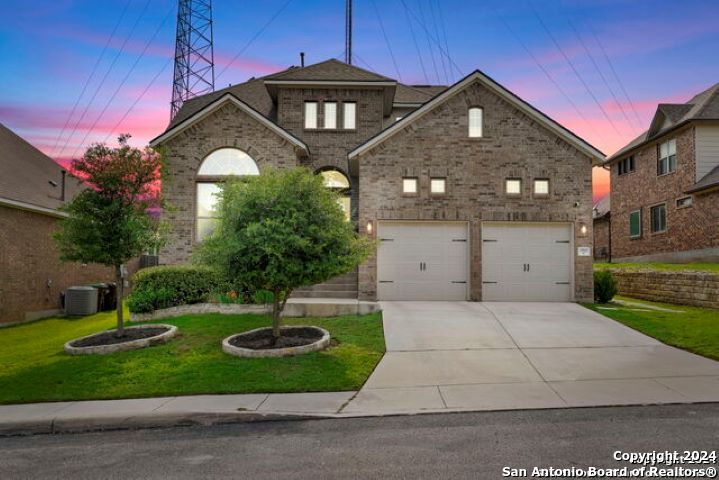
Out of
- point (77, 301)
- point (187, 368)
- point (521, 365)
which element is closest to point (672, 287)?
point (521, 365)

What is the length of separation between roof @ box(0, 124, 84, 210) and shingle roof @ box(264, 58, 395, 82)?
28.4ft

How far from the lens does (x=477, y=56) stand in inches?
797

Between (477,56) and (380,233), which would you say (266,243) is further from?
(477,56)

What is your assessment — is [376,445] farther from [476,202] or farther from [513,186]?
[513,186]

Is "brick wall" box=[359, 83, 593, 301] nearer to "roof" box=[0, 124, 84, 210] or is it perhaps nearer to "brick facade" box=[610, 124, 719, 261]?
"brick facade" box=[610, 124, 719, 261]

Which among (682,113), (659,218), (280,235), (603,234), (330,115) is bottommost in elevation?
(280,235)

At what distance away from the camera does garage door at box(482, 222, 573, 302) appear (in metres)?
15.3

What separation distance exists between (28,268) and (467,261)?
1433 centimetres

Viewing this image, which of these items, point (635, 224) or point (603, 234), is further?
point (603, 234)

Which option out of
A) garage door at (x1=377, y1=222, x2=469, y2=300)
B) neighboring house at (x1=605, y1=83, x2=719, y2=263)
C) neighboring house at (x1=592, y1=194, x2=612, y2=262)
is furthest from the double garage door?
neighboring house at (x1=592, y1=194, x2=612, y2=262)

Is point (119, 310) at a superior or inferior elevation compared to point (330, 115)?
inferior

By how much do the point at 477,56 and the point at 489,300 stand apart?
34.7 ft

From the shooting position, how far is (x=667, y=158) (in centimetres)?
2336

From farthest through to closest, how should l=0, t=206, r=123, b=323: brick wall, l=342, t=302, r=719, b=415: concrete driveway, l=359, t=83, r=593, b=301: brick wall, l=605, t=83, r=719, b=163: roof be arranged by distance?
l=605, t=83, r=719, b=163: roof → l=0, t=206, r=123, b=323: brick wall → l=359, t=83, r=593, b=301: brick wall → l=342, t=302, r=719, b=415: concrete driveway
